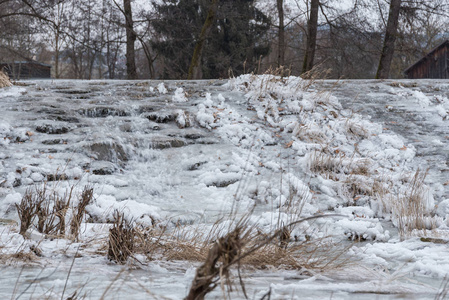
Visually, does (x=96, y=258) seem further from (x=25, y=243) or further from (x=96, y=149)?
(x=96, y=149)

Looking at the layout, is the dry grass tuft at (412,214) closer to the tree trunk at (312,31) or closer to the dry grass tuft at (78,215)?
the dry grass tuft at (78,215)

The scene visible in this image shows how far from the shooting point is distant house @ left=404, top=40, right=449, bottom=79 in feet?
57.3

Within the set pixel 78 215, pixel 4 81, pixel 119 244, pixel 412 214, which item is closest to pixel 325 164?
pixel 412 214

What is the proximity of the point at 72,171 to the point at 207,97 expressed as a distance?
10.3 ft

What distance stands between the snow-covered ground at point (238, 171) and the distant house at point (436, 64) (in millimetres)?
10740

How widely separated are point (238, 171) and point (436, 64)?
16928 mm

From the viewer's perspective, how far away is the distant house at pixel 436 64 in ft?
57.3

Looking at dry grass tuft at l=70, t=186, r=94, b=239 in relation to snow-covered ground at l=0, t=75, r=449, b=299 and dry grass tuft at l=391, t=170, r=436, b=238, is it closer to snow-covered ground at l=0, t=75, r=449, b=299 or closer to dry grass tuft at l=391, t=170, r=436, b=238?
snow-covered ground at l=0, t=75, r=449, b=299

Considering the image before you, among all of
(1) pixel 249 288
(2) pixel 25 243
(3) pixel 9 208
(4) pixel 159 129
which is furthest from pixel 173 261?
(4) pixel 159 129

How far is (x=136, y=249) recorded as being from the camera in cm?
250

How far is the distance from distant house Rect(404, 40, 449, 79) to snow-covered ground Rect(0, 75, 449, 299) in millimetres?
10740

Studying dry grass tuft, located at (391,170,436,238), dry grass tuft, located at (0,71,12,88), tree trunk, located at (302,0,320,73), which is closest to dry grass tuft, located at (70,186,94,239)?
dry grass tuft, located at (391,170,436,238)

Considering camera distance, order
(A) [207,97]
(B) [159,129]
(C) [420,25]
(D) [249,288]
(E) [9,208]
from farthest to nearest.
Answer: (C) [420,25] → (A) [207,97] → (B) [159,129] → (E) [9,208] → (D) [249,288]

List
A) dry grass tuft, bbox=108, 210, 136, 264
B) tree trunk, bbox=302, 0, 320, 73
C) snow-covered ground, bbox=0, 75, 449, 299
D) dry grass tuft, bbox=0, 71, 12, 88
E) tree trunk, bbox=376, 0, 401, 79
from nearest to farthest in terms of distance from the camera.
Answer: snow-covered ground, bbox=0, 75, 449, 299 < dry grass tuft, bbox=108, 210, 136, 264 < dry grass tuft, bbox=0, 71, 12, 88 < tree trunk, bbox=376, 0, 401, 79 < tree trunk, bbox=302, 0, 320, 73
